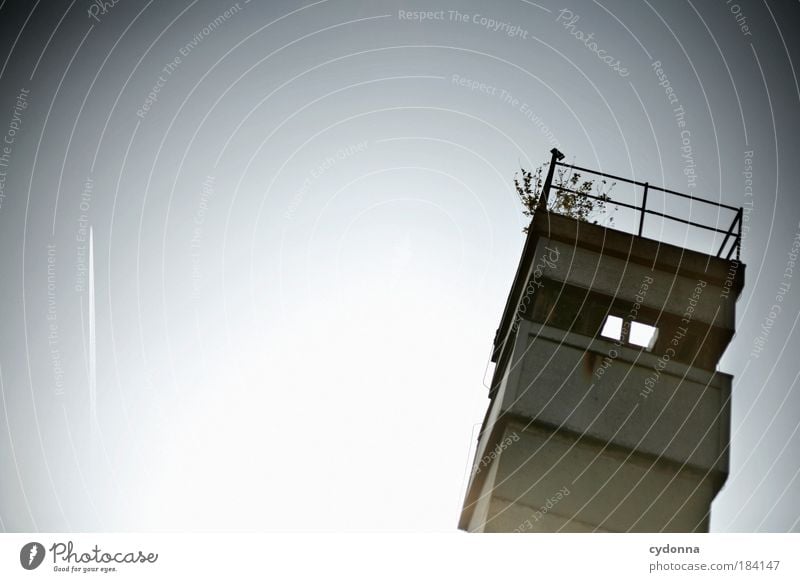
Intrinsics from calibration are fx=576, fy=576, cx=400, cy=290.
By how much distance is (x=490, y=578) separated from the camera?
124 inches

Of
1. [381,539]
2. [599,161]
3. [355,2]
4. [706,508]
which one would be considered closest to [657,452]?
[706,508]

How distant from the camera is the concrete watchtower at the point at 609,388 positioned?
17.9 feet

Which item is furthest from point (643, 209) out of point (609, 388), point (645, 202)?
point (609, 388)

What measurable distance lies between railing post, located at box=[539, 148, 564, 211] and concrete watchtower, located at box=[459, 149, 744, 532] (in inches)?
0.7

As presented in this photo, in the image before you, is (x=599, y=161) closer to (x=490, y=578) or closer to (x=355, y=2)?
(x=355, y=2)

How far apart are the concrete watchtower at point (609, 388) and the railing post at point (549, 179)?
0.02 meters

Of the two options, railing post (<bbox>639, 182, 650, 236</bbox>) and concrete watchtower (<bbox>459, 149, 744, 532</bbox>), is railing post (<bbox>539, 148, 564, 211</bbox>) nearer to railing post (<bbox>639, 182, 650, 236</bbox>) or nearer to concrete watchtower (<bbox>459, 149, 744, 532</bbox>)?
concrete watchtower (<bbox>459, 149, 744, 532</bbox>)

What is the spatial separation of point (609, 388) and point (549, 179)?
A: 7.18 feet

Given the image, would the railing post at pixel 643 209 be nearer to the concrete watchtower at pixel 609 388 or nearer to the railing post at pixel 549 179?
the concrete watchtower at pixel 609 388

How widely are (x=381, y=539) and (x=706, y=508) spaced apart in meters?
3.82

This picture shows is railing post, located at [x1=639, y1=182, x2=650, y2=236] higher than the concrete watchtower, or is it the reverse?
railing post, located at [x1=639, y1=182, x2=650, y2=236]

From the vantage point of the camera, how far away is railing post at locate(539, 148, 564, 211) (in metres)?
5.47

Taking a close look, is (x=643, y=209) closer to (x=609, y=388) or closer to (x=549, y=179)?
(x=549, y=179)

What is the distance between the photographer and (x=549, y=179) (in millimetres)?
5887
